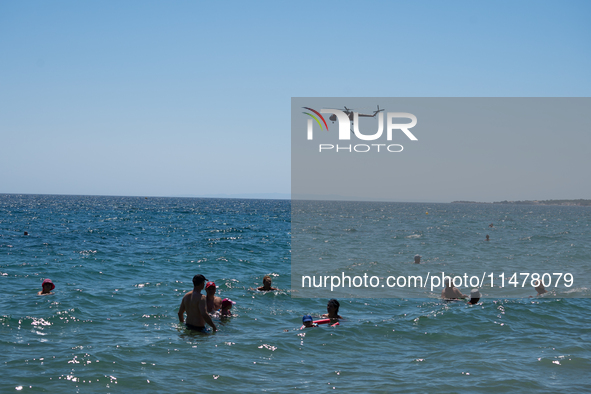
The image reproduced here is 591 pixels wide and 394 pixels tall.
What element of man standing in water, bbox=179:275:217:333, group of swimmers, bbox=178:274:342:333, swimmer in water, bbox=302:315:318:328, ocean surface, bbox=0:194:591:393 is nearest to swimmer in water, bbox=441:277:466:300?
ocean surface, bbox=0:194:591:393

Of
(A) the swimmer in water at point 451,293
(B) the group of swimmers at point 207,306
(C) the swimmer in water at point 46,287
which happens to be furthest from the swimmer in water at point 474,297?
(C) the swimmer in water at point 46,287

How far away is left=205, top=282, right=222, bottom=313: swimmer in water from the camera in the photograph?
1242 centimetres

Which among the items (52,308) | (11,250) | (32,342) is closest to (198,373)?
(32,342)

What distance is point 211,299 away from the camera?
12695mm

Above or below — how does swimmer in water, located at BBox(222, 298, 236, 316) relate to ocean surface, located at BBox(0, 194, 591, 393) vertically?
above

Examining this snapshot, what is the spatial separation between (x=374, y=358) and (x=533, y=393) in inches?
124

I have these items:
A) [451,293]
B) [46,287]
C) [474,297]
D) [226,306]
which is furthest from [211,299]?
[474,297]

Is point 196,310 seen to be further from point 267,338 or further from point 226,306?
point 267,338

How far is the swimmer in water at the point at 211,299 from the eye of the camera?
1242cm

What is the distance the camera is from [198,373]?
856cm

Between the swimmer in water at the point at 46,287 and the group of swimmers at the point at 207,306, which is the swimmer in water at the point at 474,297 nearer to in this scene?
the group of swimmers at the point at 207,306

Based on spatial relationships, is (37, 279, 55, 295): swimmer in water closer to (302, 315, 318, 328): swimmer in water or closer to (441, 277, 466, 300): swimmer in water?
(302, 315, 318, 328): swimmer in water

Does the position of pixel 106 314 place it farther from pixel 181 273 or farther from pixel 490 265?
pixel 490 265

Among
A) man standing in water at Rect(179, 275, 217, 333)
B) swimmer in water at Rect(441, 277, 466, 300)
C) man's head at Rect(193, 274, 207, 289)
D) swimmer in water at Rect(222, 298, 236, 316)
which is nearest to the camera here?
man's head at Rect(193, 274, 207, 289)
